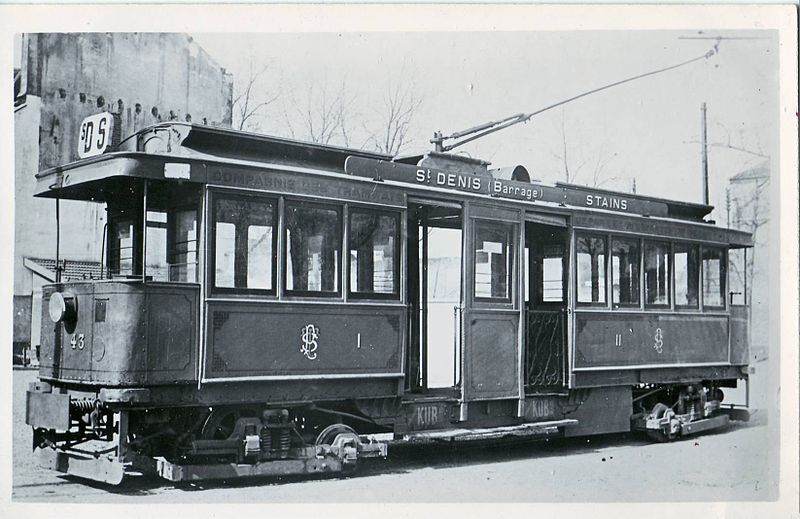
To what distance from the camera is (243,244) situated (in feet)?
29.2

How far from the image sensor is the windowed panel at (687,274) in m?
13.2

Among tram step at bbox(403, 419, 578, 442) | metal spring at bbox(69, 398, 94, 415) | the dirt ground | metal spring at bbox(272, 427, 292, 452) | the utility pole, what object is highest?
the utility pole

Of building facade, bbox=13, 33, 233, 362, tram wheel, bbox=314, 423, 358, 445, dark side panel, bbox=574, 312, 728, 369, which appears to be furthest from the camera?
dark side panel, bbox=574, 312, 728, 369

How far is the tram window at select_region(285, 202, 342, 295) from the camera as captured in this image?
9172 mm

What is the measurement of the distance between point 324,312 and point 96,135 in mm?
2742

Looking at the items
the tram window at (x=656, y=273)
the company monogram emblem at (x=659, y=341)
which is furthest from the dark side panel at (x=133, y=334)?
the company monogram emblem at (x=659, y=341)

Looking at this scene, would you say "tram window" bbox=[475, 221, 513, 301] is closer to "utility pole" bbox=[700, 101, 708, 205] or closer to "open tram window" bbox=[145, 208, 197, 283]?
"utility pole" bbox=[700, 101, 708, 205]

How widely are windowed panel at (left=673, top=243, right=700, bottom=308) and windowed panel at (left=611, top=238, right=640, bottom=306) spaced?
2.90 feet

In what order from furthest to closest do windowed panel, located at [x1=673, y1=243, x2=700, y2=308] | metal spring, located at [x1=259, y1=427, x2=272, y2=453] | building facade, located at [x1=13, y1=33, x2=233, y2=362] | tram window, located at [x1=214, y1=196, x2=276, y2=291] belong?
windowed panel, located at [x1=673, y1=243, x2=700, y2=308], building facade, located at [x1=13, y1=33, x2=233, y2=362], metal spring, located at [x1=259, y1=427, x2=272, y2=453], tram window, located at [x1=214, y1=196, x2=276, y2=291]

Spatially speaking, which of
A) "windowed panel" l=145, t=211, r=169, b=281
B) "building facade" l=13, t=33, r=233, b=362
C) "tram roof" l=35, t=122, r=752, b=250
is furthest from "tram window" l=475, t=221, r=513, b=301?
"building facade" l=13, t=33, r=233, b=362

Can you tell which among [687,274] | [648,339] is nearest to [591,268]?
[648,339]

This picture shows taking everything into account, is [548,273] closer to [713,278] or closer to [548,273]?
[548,273]

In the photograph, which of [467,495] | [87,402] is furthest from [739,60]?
[87,402]

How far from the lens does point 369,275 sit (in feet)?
32.2
